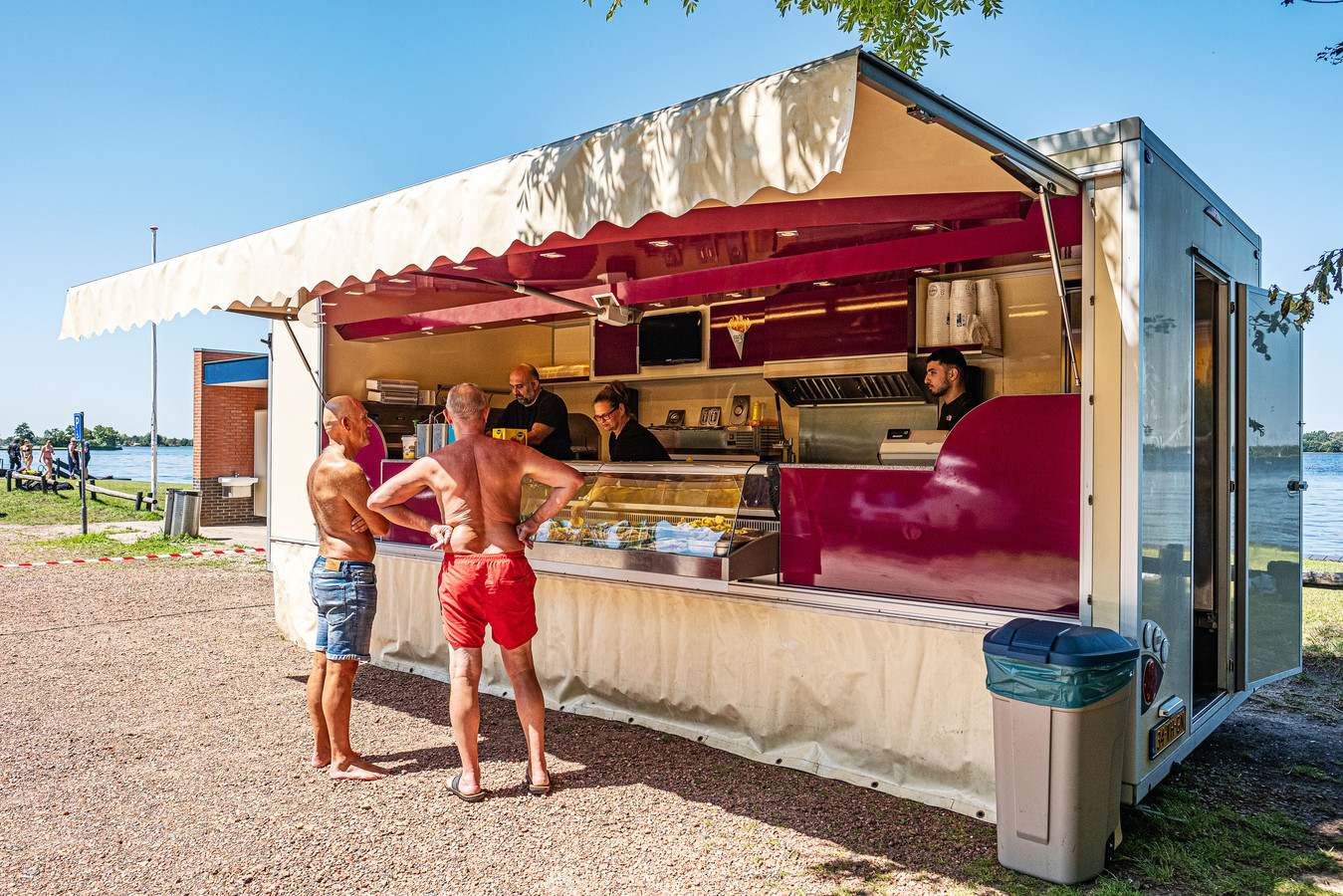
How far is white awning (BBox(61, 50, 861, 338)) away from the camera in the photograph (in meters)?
2.29

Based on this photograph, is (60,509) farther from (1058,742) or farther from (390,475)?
(1058,742)

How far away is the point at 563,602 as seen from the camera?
4.83 m

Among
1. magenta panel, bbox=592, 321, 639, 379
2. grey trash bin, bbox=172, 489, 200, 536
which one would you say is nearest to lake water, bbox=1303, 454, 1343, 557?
magenta panel, bbox=592, 321, 639, 379

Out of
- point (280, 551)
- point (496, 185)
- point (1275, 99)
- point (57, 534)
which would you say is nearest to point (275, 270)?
point (496, 185)

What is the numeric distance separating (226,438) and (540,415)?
12242mm

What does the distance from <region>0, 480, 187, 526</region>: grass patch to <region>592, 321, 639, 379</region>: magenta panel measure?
9276 mm

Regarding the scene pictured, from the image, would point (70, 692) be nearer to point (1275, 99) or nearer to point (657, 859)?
point (657, 859)

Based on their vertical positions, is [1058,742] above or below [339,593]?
below

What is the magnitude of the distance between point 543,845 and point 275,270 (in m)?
2.91

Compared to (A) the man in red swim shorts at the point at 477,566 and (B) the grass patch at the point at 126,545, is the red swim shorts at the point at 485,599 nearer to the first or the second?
(A) the man in red swim shorts at the point at 477,566

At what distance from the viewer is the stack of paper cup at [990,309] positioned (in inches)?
256

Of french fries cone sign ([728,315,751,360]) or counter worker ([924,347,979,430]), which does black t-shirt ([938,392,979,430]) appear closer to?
counter worker ([924,347,979,430])

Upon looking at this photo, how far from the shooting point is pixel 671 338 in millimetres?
8469

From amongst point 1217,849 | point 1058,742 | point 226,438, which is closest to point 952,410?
point 1217,849
